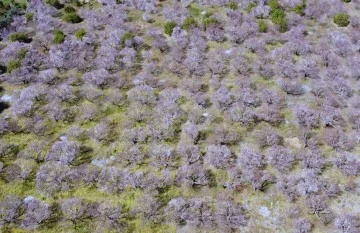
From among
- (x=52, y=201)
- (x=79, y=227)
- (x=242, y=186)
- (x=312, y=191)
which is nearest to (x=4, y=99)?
(x=52, y=201)

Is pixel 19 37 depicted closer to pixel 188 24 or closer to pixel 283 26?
pixel 188 24

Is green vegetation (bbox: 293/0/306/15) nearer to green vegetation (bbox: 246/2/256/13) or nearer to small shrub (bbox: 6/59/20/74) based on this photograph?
green vegetation (bbox: 246/2/256/13)

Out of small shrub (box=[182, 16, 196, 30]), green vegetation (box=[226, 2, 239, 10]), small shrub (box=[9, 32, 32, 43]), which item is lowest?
small shrub (box=[9, 32, 32, 43])

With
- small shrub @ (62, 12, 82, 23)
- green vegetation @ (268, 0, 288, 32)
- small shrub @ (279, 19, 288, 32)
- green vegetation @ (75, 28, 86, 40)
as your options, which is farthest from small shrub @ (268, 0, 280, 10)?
small shrub @ (62, 12, 82, 23)

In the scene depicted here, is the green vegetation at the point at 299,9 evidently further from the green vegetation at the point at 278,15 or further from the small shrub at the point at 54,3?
the small shrub at the point at 54,3

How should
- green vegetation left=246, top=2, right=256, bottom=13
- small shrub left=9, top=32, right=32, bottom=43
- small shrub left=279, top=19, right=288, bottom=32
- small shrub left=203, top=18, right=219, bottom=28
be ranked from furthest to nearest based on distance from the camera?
green vegetation left=246, top=2, right=256, bottom=13 < small shrub left=203, top=18, right=219, bottom=28 < small shrub left=279, top=19, right=288, bottom=32 < small shrub left=9, top=32, right=32, bottom=43

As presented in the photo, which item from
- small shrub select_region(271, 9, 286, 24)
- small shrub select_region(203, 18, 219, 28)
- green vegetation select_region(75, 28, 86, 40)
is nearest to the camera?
green vegetation select_region(75, 28, 86, 40)

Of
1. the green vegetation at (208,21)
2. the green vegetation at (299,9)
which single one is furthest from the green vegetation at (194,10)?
the green vegetation at (299,9)

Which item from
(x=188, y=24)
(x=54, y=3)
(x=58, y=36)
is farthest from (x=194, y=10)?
(x=54, y=3)

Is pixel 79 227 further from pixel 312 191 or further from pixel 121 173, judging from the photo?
pixel 312 191
